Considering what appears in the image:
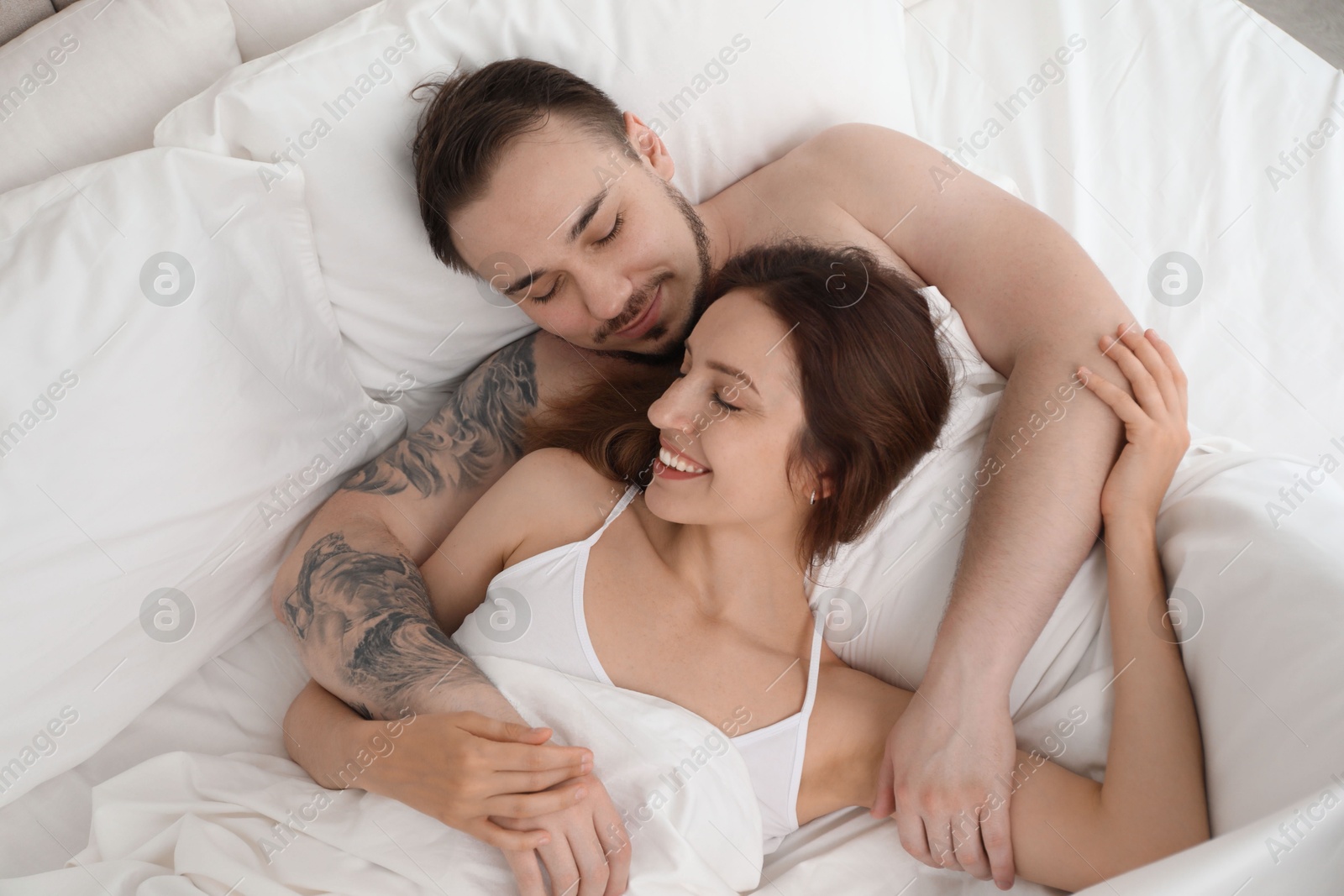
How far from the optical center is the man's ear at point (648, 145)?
1.85 metres

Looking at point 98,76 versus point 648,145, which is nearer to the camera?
point 98,76

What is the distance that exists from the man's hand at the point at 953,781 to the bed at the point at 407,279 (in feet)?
0.34

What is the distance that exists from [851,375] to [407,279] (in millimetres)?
947

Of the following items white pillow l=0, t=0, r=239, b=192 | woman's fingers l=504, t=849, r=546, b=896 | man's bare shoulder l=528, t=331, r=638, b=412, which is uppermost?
white pillow l=0, t=0, r=239, b=192

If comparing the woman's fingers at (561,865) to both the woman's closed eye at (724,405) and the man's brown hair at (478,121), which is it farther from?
the man's brown hair at (478,121)

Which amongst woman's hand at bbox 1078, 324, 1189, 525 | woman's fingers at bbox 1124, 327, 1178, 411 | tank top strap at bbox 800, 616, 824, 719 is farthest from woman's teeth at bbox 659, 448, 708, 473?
woman's fingers at bbox 1124, 327, 1178, 411

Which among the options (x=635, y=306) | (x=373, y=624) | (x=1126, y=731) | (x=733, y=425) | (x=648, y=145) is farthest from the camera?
(x=648, y=145)

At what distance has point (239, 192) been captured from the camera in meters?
1.58

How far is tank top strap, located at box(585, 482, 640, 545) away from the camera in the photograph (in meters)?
1.57

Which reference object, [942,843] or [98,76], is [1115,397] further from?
[98,76]

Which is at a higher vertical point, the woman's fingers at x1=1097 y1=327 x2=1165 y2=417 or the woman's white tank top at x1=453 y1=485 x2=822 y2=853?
the woman's fingers at x1=1097 y1=327 x2=1165 y2=417

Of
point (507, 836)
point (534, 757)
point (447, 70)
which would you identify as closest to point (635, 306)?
point (447, 70)

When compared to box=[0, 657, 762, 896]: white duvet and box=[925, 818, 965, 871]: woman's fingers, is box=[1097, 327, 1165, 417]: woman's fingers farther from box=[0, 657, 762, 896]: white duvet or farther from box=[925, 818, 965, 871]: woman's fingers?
box=[0, 657, 762, 896]: white duvet

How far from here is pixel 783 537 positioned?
1557 millimetres
